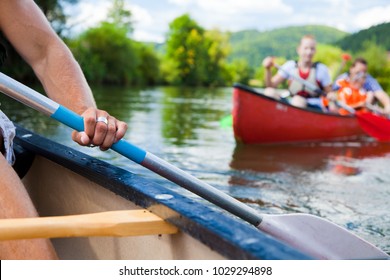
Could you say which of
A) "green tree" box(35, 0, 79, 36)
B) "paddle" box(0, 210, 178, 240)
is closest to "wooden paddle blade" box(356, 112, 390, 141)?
"paddle" box(0, 210, 178, 240)

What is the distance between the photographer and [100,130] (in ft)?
4.47

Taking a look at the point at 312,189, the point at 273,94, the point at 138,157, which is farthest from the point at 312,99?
the point at 138,157

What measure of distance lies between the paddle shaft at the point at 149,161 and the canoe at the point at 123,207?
0.05 meters

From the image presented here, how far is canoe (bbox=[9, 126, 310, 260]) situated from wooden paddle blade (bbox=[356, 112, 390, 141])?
5.28 meters

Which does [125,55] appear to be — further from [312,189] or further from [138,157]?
[138,157]

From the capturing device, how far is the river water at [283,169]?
3.23 metres

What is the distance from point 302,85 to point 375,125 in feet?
3.44

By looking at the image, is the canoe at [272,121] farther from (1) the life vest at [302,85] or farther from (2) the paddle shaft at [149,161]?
(2) the paddle shaft at [149,161]

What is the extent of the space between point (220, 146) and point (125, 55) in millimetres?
27798

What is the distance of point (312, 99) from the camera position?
21.6ft

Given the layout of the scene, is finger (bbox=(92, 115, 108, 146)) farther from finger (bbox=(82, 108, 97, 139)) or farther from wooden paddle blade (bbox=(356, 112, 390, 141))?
wooden paddle blade (bbox=(356, 112, 390, 141))

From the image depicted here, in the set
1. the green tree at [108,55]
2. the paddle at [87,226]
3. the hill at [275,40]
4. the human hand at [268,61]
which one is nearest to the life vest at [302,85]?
the human hand at [268,61]

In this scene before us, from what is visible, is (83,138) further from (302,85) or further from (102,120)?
(302,85)

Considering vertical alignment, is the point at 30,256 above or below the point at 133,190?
below
